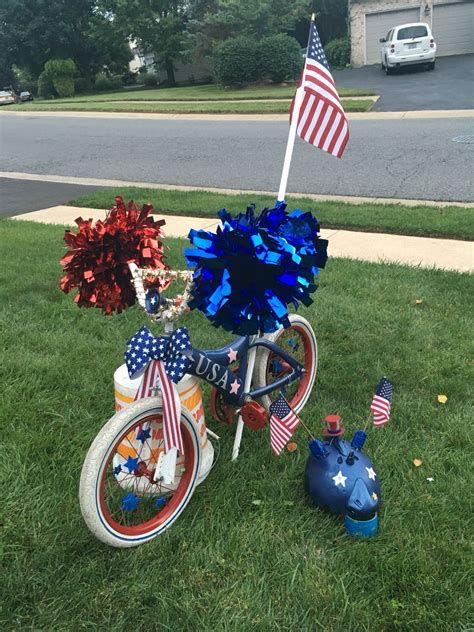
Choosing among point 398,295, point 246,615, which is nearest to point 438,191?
point 398,295

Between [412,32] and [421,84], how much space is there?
4235 mm

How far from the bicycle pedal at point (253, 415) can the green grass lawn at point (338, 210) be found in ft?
13.0

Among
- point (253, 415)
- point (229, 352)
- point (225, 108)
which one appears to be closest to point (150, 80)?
point (225, 108)

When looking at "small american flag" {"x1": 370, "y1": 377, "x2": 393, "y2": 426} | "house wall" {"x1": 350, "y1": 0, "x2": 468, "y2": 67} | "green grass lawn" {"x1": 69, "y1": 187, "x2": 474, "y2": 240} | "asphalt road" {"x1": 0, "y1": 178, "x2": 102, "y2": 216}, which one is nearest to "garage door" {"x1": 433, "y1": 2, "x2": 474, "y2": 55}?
"house wall" {"x1": 350, "y1": 0, "x2": 468, "y2": 67}

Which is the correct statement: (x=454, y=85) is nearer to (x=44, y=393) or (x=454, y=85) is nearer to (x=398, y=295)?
(x=398, y=295)

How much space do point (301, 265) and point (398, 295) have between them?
8.17 feet

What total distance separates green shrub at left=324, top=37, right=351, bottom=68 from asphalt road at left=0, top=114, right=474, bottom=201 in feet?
58.6

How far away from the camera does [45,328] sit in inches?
157

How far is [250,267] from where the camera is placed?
194cm

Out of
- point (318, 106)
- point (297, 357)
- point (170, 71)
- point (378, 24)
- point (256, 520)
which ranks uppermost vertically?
point (378, 24)

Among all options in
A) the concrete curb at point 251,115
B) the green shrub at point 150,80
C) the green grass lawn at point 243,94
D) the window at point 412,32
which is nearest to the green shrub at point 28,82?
the green shrub at point 150,80

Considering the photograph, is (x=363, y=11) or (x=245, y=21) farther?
(x=363, y=11)

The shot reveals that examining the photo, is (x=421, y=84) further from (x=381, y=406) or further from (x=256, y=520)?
(x=256, y=520)

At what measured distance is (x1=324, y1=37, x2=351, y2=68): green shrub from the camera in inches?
1208
